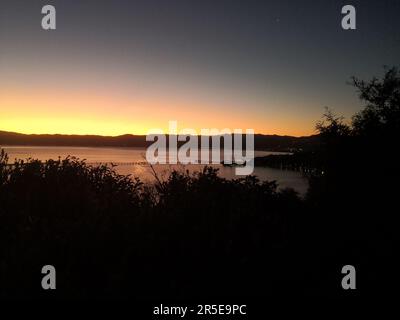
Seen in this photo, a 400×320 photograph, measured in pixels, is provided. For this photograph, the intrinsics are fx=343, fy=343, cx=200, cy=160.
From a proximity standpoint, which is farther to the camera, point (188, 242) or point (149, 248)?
point (188, 242)

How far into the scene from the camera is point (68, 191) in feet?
25.4

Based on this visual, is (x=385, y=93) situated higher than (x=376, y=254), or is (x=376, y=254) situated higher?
(x=385, y=93)

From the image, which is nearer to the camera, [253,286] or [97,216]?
[253,286]

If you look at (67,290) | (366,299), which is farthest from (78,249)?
(366,299)

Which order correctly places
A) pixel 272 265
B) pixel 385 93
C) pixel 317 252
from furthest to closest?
pixel 385 93, pixel 317 252, pixel 272 265

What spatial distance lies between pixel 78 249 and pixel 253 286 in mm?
2445

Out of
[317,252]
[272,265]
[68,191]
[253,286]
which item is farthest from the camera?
[68,191]

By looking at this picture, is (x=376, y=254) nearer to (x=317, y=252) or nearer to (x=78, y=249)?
(x=317, y=252)
